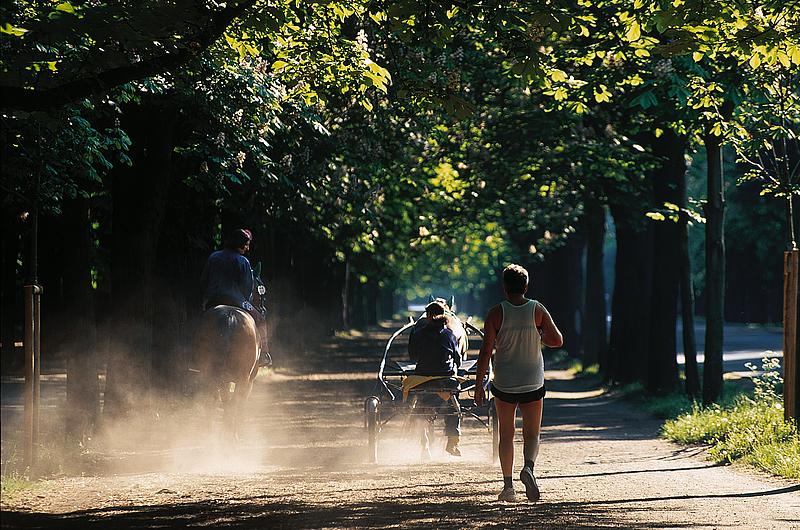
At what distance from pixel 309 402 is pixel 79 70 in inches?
587

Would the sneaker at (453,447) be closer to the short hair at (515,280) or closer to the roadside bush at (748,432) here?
the roadside bush at (748,432)

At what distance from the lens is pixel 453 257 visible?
244ft

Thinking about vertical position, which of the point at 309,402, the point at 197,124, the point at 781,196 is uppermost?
the point at 197,124

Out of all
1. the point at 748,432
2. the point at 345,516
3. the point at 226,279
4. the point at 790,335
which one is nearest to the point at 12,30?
the point at 345,516

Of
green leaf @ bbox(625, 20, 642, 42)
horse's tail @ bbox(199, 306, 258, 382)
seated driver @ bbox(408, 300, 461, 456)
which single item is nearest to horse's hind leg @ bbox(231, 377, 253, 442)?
horse's tail @ bbox(199, 306, 258, 382)

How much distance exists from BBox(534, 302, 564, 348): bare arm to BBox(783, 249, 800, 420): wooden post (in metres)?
4.95

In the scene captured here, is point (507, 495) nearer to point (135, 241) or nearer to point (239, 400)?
point (239, 400)

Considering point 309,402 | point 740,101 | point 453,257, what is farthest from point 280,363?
point 453,257

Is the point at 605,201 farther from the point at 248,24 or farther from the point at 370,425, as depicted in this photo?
the point at 248,24

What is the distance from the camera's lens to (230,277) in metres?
14.5

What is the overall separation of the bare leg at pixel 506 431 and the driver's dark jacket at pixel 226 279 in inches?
166

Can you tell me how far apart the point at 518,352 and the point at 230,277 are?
4.41 m

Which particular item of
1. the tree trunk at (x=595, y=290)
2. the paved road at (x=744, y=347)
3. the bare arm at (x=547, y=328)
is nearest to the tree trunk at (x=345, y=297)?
the paved road at (x=744, y=347)

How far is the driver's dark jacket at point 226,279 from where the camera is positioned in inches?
567
